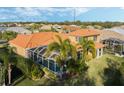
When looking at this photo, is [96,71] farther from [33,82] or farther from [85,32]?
[33,82]

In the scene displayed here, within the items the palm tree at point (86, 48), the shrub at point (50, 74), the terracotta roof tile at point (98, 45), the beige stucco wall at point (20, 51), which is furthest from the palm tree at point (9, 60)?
the terracotta roof tile at point (98, 45)

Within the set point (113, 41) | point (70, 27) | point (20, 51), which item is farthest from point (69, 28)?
point (20, 51)

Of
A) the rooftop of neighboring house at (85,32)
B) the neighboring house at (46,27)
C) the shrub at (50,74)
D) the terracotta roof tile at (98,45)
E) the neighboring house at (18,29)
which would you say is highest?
the neighboring house at (46,27)


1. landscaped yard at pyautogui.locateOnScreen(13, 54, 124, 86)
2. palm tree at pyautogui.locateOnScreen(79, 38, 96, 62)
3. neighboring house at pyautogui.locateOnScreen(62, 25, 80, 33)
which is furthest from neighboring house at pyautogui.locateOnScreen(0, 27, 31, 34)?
palm tree at pyautogui.locateOnScreen(79, 38, 96, 62)

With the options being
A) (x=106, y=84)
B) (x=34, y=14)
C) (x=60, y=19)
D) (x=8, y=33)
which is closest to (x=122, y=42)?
(x=106, y=84)

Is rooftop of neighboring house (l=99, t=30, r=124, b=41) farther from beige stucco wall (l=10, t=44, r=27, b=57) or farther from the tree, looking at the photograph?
beige stucco wall (l=10, t=44, r=27, b=57)

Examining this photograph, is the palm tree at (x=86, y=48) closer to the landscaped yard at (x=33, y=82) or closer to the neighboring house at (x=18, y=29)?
the landscaped yard at (x=33, y=82)
